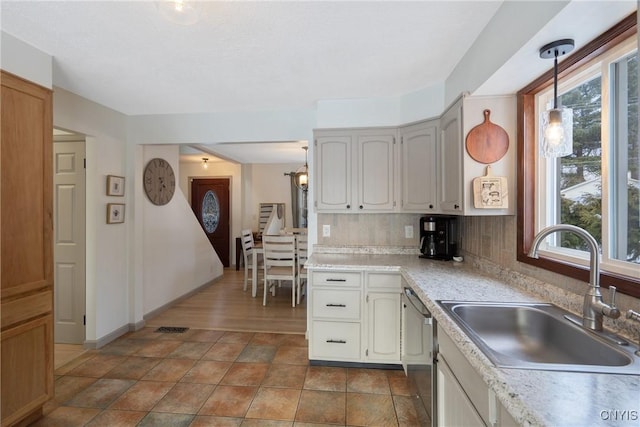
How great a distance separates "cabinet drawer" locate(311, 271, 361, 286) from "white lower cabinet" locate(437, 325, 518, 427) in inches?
40.5

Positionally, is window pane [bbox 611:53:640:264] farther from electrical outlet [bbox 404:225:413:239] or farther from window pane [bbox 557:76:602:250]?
electrical outlet [bbox 404:225:413:239]

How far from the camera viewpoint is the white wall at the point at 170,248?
352 cm

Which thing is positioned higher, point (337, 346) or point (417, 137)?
point (417, 137)

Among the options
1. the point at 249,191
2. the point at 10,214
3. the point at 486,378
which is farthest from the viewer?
the point at 249,191

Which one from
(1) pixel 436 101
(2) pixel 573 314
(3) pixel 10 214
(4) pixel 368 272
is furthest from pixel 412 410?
(3) pixel 10 214

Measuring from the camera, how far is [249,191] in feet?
22.4

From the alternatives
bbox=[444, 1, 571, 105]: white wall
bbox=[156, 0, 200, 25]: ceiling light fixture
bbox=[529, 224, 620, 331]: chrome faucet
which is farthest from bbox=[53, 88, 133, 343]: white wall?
bbox=[529, 224, 620, 331]: chrome faucet

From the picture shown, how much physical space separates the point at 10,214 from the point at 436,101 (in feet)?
9.89

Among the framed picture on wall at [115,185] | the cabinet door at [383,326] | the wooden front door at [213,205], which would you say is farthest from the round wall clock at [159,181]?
the cabinet door at [383,326]

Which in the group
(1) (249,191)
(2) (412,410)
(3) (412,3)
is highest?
(3) (412,3)

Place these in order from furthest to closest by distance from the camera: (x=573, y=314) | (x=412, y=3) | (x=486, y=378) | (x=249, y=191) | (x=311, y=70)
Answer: (x=249, y=191) → (x=311, y=70) → (x=412, y=3) → (x=573, y=314) → (x=486, y=378)

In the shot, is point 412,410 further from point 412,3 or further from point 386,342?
point 412,3

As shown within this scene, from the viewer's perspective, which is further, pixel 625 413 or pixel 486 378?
pixel 486 378

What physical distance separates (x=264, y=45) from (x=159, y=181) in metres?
2.57
